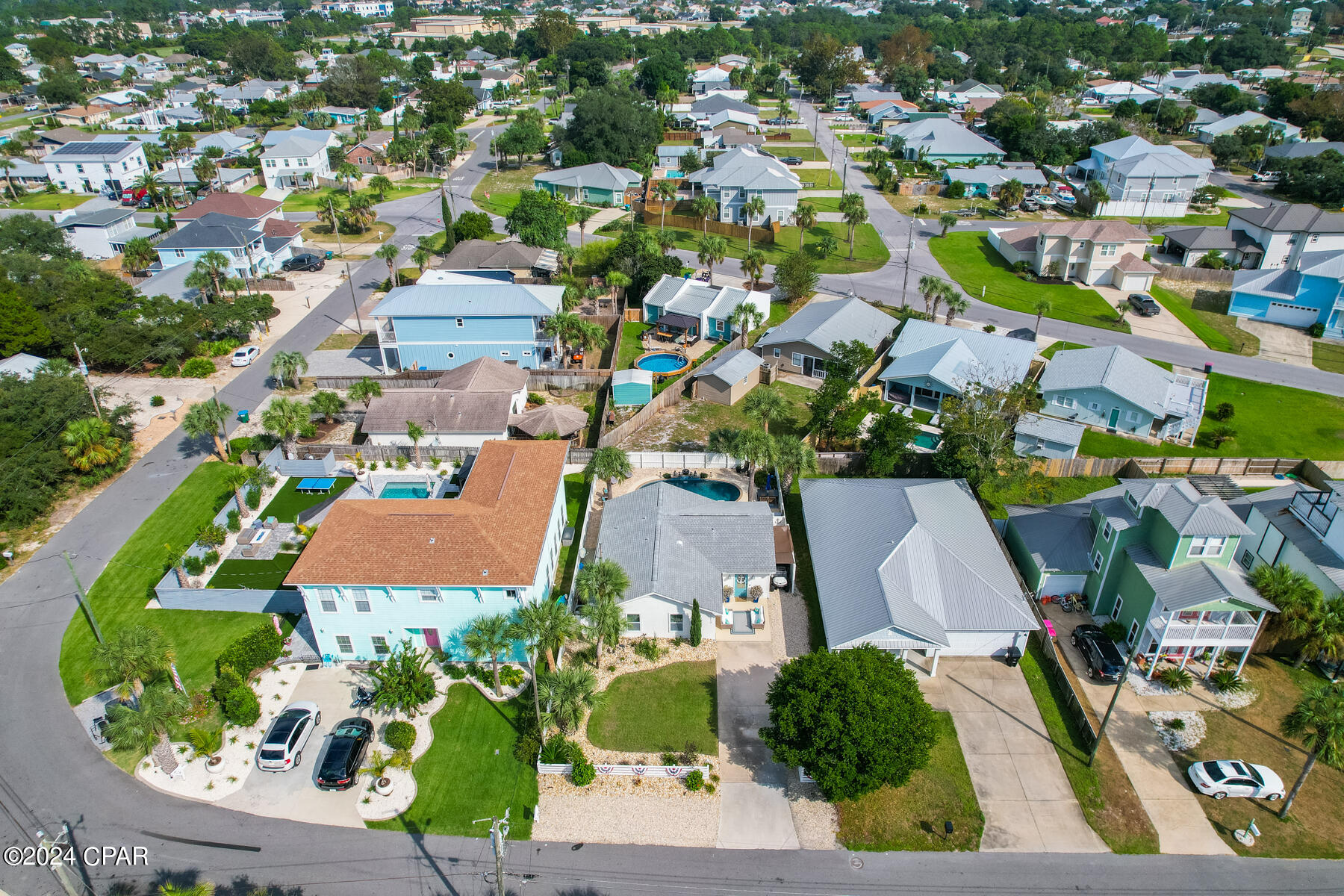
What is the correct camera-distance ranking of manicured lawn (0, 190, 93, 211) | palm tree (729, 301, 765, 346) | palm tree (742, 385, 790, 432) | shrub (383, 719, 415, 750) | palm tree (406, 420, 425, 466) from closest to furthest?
shrub (383, 719, 415, 750), palm tree (742, 385, 790, 432), palm tree (406, 420, 425, 466), palm tree (729, 301, 765, 346), manicured lawn (0, 190, 93, 211)

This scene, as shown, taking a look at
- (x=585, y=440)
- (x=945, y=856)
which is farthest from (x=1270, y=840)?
(x=585, y=440)

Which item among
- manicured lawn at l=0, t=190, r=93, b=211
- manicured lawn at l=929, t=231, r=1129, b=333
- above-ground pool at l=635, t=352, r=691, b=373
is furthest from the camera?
manicured lawn at l=0, t=190, r=93, b=211

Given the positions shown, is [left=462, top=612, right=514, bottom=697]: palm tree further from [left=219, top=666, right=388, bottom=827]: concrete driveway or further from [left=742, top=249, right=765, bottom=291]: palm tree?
[left=742, top=249, right=765, bottom=291]: palm tree

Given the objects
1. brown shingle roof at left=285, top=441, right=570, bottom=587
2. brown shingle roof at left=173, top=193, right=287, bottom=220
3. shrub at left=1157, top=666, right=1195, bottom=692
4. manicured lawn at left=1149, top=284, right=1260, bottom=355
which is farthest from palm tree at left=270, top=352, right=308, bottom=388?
manicured lawn at left=1149, top=284, right=1260, bottom=355

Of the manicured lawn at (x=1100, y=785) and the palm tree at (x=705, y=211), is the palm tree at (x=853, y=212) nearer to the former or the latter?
the palm tree at (x=705, y=211)

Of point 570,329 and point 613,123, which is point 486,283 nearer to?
point 570,329

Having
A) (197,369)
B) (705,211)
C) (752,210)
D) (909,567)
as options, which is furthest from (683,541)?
(705,211)

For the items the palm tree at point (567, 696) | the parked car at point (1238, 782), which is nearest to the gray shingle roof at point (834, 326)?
the palm tree at point (567, 696)
